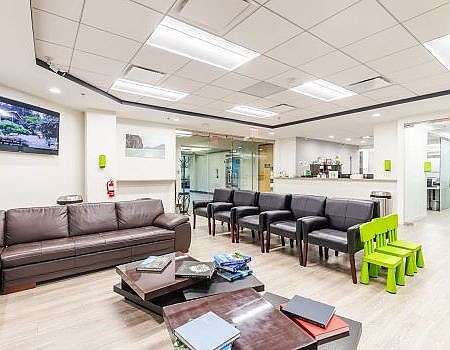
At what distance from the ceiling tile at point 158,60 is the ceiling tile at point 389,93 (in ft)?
11.4

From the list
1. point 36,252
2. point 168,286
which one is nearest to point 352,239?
point 168,286

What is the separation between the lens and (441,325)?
2.22 m

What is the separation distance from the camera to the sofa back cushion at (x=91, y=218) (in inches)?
145

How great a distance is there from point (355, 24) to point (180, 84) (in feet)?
8.94

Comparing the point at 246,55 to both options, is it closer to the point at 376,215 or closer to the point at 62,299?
the point at 376,215

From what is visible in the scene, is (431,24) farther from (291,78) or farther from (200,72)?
Result: (200,72)

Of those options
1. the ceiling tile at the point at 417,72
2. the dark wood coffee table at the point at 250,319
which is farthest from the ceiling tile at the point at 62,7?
the ceiling tile at the point at 417,72

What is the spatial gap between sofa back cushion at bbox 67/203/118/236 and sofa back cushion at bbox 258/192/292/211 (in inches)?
105

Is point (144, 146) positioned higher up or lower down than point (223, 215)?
higher up

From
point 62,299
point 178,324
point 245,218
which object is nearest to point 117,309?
point 62,299

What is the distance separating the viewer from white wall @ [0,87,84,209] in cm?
432

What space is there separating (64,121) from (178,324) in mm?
5274

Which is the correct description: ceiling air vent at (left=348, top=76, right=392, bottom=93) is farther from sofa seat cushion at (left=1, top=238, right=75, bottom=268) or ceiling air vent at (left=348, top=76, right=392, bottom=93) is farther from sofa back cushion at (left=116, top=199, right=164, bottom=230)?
sofa seat cushion at (left=1, top=238, right=75, bottom=268)

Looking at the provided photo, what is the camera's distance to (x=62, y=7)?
2.36 meters
